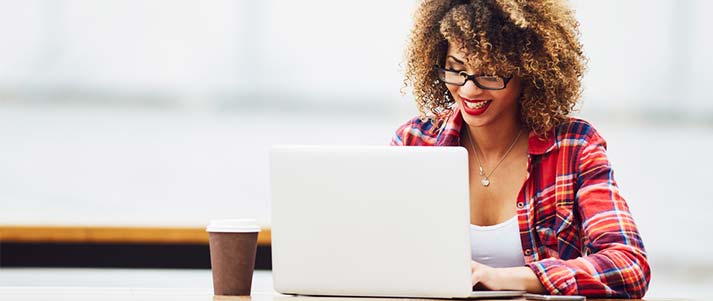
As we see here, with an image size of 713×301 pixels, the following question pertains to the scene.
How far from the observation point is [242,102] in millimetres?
3053

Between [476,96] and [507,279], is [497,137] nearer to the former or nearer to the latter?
[476,96]

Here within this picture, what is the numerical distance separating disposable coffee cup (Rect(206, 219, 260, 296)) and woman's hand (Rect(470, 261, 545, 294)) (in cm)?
36

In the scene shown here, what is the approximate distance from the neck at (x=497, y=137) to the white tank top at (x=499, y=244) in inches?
6.3

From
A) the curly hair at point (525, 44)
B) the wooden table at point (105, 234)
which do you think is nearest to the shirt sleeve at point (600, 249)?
the curly hair at point (525, 44)

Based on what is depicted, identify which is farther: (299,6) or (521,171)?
(299,6)

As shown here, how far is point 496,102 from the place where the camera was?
5.96 feet

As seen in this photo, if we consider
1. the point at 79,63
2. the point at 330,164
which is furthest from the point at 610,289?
the point at 79,63

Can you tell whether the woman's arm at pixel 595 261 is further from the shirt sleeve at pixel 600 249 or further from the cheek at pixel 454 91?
the cheek at pixel 454 91

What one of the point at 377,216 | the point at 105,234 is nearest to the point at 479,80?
the point at 377,216

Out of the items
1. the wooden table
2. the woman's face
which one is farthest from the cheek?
the wooden table

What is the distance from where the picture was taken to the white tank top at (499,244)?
1.84 metres

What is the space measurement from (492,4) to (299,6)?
4.20ft

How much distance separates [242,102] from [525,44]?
141 cm

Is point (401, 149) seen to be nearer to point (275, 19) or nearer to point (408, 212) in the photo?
point (408, 212)
